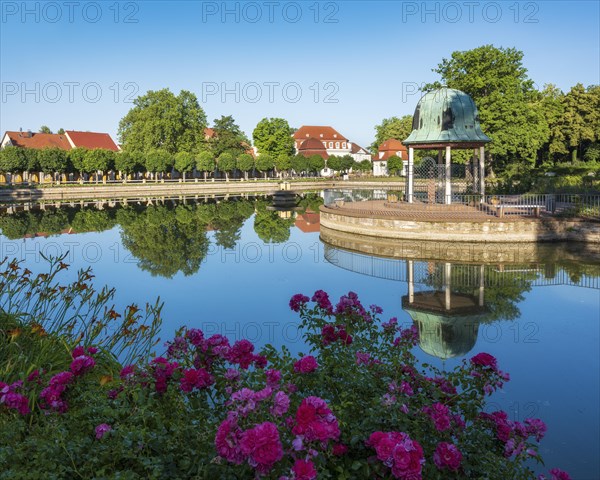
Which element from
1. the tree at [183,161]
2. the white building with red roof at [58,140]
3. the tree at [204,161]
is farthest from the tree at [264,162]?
the white building with red roof at [58,140]

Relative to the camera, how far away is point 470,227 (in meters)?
22.7

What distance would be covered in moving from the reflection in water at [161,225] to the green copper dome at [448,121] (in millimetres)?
9271

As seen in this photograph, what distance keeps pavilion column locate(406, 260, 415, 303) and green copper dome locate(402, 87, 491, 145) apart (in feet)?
36.5

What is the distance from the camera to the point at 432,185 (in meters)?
29.2

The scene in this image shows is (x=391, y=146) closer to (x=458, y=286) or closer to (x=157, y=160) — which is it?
(x=157, y=160)

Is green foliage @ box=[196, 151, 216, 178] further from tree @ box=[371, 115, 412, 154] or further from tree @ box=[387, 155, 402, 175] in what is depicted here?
tree @ box=[371, 115, 412, 154]

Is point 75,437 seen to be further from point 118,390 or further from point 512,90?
point 512,90

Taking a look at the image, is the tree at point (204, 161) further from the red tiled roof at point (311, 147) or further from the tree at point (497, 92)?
the tree at point (497, 92)

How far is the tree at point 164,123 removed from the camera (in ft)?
248

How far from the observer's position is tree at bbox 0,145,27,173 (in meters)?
56.2

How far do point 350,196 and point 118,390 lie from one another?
3039 cm

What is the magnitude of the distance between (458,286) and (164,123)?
67325mm

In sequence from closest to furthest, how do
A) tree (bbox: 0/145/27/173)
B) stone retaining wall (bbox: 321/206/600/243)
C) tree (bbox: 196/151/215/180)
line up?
stone retaining wall (bbox: 321/206/600/243) → tree (bbox: 0/145/27/173) → tree (bbox: 196/151/215/180)

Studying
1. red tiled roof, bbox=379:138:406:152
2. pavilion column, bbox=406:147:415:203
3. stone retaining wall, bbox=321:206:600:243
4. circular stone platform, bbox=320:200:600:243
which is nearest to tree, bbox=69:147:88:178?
pavilion column, bbox=406:147:415:203
